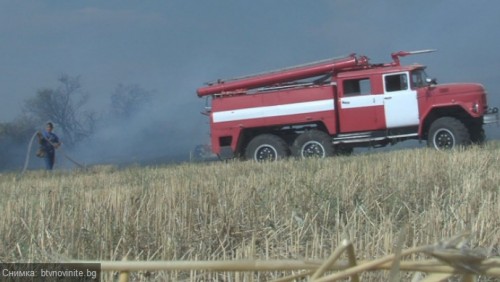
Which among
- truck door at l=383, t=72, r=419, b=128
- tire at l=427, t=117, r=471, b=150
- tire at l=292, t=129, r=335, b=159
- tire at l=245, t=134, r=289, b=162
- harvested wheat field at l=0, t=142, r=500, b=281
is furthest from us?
tire at l=245, t=134, r=289, b=162

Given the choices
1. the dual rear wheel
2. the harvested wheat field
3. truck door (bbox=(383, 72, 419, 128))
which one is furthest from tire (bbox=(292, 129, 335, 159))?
the harvested wheat field

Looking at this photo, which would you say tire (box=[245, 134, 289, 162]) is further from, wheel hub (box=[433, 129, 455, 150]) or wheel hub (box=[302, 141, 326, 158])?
wheel hub (box=[433, 129, 455, 150])

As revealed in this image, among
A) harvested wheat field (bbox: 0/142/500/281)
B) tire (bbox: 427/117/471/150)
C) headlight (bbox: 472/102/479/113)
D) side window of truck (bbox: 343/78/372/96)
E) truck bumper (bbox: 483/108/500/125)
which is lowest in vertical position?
harvested wheat field (bbox: 0/142/500/281)

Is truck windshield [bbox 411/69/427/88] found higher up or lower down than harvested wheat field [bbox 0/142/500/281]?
higher up

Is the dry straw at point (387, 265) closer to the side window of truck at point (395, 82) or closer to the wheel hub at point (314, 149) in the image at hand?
the side window of truck at point (395, 82)

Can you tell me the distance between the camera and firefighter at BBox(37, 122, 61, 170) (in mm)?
17125

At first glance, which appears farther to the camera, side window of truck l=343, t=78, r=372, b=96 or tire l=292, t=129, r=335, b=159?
tire l=292, t=129, r=335, b=159

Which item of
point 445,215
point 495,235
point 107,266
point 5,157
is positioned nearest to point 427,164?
point 445,215

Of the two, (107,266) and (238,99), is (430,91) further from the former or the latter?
(107,266)

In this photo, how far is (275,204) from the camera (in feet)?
13.3

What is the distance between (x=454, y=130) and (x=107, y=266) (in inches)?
518

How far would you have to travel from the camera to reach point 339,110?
48.4 ft

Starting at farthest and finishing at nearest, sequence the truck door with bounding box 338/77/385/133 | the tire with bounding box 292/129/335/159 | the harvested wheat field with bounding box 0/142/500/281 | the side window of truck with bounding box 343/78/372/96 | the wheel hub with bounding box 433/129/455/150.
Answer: the tire with bounding box 292/129/335/159 → the side window of truck with bounding box 343/78/372/96 → the truck door with bounding box 338/77/385/133 → the wheel hub with bounding box 433/129/455/150 → the harvested wheat field with bounding box 0/142/500/281

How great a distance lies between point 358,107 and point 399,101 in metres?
0.87
